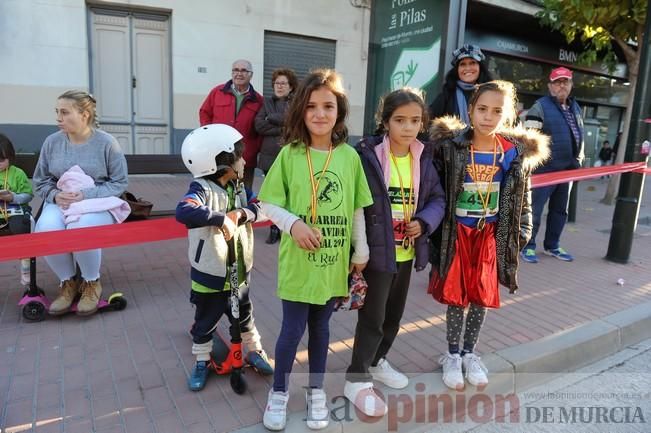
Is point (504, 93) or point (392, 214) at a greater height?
point (504, 93)

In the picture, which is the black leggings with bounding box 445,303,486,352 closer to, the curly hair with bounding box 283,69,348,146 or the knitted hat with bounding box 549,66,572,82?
the curly hair with bounding box 283,69,348,146

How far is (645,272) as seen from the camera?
17.4ft

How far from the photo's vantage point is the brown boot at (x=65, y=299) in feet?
11.5

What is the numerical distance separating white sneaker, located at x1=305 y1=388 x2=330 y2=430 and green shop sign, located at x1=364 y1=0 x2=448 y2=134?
3062mm

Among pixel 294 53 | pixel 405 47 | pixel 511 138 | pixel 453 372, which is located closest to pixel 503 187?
pixel 511 138

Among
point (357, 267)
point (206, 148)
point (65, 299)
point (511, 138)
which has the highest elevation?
point (511, 138)

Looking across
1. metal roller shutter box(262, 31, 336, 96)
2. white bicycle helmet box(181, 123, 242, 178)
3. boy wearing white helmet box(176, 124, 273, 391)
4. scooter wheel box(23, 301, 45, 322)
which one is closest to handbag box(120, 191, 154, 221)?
scooter wheel box(23, 301, 45, 322)

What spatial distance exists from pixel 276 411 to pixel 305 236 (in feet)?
3.01

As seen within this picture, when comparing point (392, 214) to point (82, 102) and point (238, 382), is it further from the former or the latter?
point (82, 102)

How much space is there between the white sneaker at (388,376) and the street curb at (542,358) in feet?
0.13

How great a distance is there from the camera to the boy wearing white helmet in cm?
244

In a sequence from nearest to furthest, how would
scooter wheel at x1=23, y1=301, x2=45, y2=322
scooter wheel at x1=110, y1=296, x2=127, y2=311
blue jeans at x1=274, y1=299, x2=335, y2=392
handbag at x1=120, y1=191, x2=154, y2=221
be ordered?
1. blue jeans at x1=274, y1=299, x2=335, y2=392
2. scooter wheel at x1=23, y1=301, x2=45, y2=322
3. scooter wheel at x1=110, y1=296, x2=127, y2=311
4. handbag at x1=120, y1=191, x2=154, y2=221

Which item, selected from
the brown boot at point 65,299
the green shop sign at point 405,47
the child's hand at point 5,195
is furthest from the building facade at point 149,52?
the brown boot at point 65,299

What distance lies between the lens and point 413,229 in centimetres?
249
